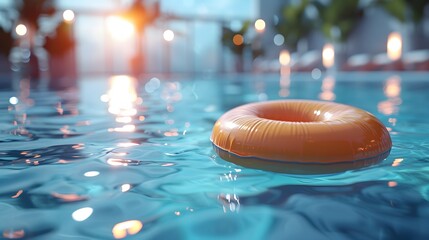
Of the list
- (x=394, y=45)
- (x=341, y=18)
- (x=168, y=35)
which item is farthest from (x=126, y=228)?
(x=168, y=35)

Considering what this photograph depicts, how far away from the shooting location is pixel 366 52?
17.2m

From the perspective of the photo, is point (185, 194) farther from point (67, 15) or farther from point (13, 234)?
point (67, 15)

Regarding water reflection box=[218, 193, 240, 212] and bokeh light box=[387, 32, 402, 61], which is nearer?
water reflection box=[218, 193, 240, 212]

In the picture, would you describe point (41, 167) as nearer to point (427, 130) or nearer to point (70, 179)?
point (70, 179)

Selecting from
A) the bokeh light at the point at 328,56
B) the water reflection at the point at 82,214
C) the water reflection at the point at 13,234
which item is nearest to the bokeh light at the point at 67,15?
the bokeh light at the point at 328,56

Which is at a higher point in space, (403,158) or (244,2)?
(244,2)

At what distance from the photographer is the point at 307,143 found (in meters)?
2.37

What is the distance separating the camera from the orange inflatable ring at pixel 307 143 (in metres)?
2.37

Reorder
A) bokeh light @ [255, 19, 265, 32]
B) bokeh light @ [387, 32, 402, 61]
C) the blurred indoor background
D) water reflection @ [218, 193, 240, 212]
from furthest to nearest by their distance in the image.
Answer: bokeh light @ [255, 19, 265, 32]
bokeh light @ [387, 32, 402, 61]
the blurred indoor background
water reflection @ [218, 193, 240, 212]

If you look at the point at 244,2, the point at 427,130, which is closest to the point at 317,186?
the point at 427,130

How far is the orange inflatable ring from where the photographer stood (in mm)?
2371

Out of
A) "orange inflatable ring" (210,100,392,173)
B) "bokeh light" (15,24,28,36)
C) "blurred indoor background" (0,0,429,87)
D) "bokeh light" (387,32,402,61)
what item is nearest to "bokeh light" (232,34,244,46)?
"blurred indoor background" (0,0,429,87)

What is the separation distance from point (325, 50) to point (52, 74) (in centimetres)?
1245

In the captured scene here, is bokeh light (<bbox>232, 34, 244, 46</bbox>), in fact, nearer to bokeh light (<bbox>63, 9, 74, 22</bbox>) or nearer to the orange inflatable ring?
bokeh light (<bbox>63, 9, 74, 22</bbox>)
